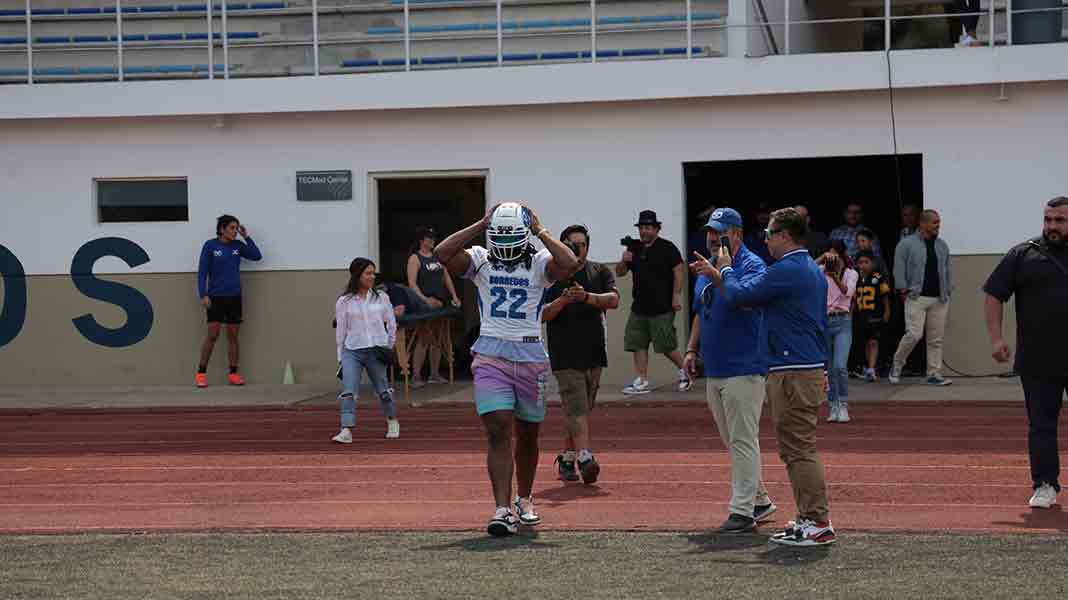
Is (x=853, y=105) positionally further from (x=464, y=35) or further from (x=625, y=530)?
(x=625, y=530)

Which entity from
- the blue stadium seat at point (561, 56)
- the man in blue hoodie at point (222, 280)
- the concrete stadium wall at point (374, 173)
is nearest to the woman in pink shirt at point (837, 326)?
the concrete stadium wall at point (374, 173)

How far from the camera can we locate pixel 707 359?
10688 millimetres

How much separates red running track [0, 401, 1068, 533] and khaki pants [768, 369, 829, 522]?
2.79 feet

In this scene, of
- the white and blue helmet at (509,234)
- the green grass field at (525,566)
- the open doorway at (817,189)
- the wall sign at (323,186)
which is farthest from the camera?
the open doorway at (817,189)

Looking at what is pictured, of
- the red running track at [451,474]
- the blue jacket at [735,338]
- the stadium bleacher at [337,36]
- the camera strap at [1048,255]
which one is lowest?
the red running track at [451,474]

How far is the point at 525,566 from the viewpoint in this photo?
9258mm

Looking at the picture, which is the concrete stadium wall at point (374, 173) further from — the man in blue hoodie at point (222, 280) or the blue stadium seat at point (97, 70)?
the blue stadium seat at point (97, 70)

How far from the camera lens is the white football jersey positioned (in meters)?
10.4

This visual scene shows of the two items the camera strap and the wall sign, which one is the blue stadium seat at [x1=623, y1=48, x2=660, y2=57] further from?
the camera strap

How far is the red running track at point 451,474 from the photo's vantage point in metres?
11.3

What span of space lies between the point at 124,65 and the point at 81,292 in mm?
3116

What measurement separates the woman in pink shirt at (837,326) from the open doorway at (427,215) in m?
8.55

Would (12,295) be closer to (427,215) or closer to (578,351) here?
(427,215)

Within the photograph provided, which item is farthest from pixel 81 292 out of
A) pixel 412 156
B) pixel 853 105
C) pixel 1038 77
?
pixel 1038 77
